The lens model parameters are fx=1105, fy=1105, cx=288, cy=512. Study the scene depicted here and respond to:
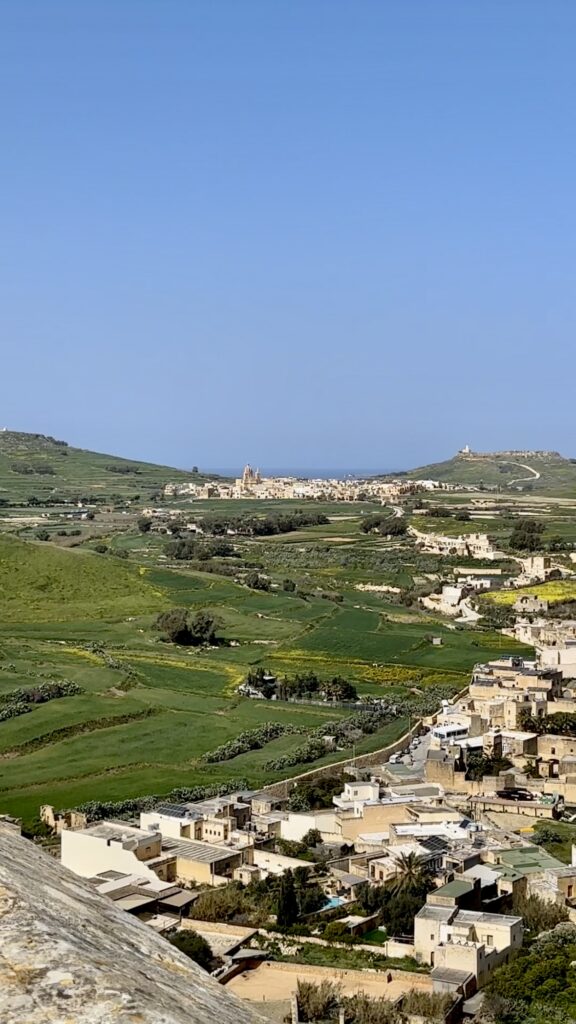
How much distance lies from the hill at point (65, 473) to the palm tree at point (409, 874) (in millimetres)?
106985

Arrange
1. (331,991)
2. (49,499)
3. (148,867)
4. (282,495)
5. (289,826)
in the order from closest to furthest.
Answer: (331,991), (148,867), (289,826), (49,499), (282,495)

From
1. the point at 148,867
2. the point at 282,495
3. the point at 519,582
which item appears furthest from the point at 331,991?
the point at 282,495

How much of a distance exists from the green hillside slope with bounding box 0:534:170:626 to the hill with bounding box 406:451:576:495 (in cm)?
7399

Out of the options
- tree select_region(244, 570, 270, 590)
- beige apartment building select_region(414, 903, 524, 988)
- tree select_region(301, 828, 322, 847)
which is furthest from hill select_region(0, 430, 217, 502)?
beige apartment building select_region(414, 903, 524, 988)

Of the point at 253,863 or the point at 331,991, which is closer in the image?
the point at 331,991

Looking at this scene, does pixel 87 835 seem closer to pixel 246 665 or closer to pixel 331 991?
pixel 331 991

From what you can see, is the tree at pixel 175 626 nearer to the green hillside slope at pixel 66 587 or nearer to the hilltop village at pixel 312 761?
the hilltop village at pixel 312 761

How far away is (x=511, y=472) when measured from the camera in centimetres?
17275

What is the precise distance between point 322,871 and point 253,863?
1.74 metres

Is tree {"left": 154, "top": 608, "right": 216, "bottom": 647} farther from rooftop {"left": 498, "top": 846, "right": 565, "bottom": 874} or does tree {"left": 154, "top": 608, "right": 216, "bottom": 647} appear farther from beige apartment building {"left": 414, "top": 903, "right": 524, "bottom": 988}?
beige apartment building {"left": 414, "top": 903, "right": 524, "bottom": 988}

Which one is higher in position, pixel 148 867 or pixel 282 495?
pixel 282 495

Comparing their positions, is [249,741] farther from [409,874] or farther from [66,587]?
[66,587]

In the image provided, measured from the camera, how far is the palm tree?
75.1ft

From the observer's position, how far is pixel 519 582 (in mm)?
69062
